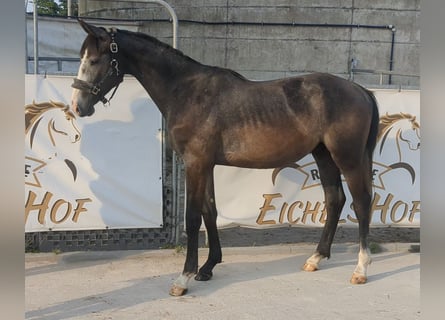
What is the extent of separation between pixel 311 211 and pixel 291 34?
576 centimetres

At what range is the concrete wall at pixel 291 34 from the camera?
945 cm

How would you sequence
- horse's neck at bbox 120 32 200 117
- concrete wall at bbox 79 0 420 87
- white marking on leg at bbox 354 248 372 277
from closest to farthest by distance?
1. horse's neck at bbox 120 32 200 117
2. white marking on leg at bbox 354 248 372 277
3. concrete wall at bbox 79 0 420 87

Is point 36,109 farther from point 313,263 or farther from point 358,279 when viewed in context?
point 358,279

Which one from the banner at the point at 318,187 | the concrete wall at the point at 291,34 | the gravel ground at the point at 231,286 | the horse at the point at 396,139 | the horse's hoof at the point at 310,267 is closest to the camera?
the gravel ground at the point at 231,286

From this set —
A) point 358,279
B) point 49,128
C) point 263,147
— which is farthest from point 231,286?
point 49,128

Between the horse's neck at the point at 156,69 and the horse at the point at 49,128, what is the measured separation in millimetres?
969

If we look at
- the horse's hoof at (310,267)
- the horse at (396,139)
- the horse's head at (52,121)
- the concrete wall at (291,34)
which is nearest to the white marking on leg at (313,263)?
the horse's hoof at (310,267)

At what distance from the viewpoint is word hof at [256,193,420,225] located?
15.3ft

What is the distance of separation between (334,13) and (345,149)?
658 centimetres

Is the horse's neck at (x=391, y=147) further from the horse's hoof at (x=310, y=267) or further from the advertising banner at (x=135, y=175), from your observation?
the horse's hoof at (x=310, y=267)

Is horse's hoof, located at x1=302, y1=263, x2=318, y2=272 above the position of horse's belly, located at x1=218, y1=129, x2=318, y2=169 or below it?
below

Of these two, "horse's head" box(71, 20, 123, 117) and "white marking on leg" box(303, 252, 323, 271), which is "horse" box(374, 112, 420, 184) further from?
"horse's head" box(71, 20, 123, 117)

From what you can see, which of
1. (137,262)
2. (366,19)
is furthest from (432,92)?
(366,19)

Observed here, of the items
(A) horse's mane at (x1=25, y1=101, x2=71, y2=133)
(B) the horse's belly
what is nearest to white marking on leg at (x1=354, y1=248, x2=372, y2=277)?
(B) the horse's belly
